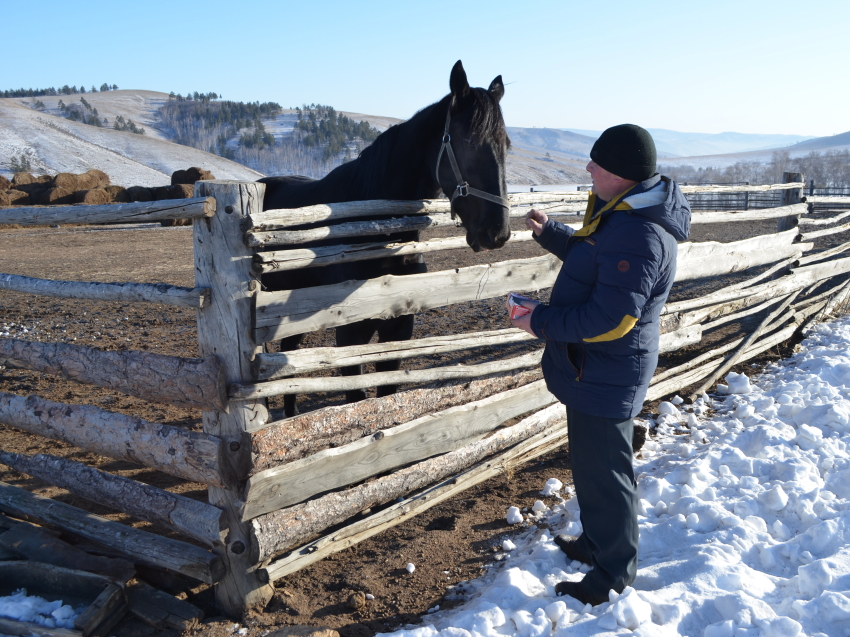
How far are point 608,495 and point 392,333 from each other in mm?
1805

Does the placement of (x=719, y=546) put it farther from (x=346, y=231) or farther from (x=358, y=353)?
(x=346, y=231)

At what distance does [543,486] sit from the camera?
393 centimetres

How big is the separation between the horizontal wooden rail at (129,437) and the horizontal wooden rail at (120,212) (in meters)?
1.01

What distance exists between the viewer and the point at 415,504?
340cm

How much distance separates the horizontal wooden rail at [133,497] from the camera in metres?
2.69

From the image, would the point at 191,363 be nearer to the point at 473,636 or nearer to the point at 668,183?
the point at 473,636

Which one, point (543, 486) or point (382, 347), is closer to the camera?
point (382, 347)

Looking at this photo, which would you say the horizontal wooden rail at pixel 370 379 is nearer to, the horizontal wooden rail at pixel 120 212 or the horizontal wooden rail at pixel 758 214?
the horizontal wooden rail at pixel 120 212

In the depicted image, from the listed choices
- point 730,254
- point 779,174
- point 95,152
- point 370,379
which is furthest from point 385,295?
point 779,174

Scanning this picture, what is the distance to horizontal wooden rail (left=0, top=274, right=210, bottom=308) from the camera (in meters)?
2.61

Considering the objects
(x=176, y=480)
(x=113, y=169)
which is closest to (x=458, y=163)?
(x=176, y=480)

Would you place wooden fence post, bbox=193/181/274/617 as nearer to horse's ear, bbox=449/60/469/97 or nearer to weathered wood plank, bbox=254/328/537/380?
weathered wood plank, bbox=254/328/537/380

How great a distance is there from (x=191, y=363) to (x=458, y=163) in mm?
1780

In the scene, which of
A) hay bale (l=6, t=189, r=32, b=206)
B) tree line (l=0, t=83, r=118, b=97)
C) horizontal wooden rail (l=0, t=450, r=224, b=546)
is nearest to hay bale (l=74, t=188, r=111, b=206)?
hay bale (l=6, t=189, r=32, b=206)
